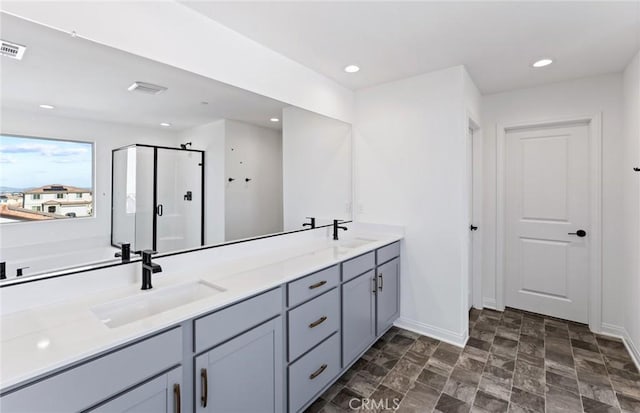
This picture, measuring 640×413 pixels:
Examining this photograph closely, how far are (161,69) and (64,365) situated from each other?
1.41 m

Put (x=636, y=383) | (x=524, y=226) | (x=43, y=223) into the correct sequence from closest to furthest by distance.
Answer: (x=43, y=223)
(x=636, y=383)
(x=524, y=226)

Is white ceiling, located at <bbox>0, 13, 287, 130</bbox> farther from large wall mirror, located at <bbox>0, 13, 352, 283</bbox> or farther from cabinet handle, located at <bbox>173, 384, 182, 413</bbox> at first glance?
cabinet handle, located at <bbox>173, 384, 182, 413</bbox>

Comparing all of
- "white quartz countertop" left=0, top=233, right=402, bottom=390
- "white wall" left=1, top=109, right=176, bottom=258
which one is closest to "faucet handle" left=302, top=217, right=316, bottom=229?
"white quartz countertop" left=0, top=233, right=402, bottom=390

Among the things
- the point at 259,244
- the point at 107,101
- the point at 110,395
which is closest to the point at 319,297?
the point at 259,244

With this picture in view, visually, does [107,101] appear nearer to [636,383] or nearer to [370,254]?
[370,254]

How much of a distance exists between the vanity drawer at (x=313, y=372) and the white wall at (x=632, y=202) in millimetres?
2350

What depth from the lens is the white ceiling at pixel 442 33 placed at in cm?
176

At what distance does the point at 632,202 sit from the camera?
8.08 feet

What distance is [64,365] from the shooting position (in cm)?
91

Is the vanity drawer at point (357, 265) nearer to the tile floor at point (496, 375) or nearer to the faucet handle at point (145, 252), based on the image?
the tile floor at point (496, 375)

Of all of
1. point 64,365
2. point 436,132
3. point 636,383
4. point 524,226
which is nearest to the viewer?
point 64,365

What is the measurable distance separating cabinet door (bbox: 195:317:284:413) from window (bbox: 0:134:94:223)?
0.92 meters

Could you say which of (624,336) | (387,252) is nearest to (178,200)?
(387,252)

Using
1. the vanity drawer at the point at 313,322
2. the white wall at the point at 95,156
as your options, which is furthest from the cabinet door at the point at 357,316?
the white wall at the point at 95,156
